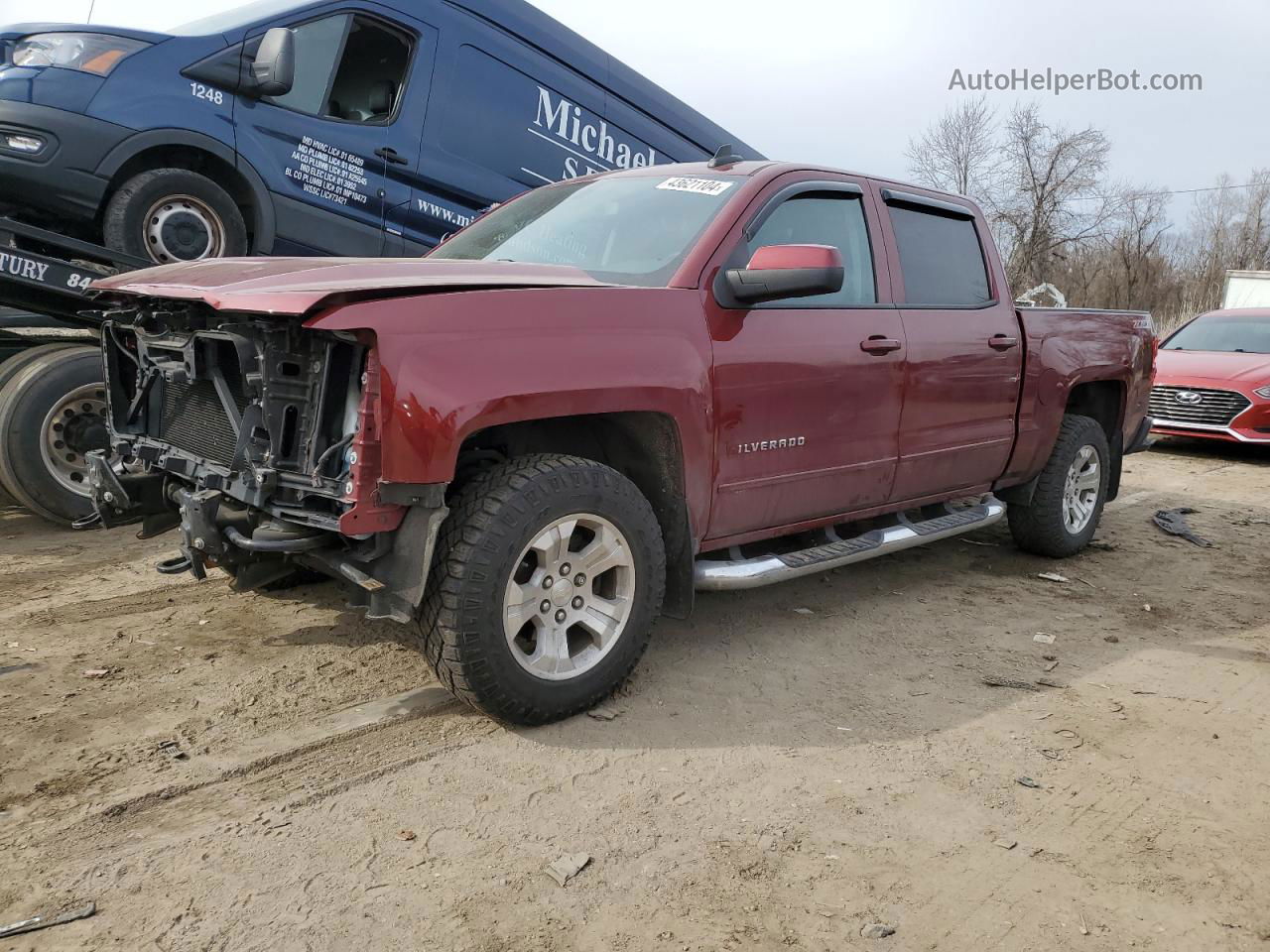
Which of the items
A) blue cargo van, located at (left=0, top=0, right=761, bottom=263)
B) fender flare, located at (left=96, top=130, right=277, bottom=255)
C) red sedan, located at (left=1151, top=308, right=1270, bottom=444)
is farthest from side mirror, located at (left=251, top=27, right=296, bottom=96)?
red sedan, located at (left=1151, top=308, right=1270, bottom=444)

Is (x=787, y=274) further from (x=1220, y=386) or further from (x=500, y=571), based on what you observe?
(x=1220, y=386)

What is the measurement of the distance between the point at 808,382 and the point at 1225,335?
9.96 m

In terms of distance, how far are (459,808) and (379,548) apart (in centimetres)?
78

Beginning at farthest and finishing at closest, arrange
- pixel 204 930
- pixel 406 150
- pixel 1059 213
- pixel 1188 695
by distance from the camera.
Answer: pixel 1059 213
pixel 406 150
pixel 1188 695
pixel 204 930

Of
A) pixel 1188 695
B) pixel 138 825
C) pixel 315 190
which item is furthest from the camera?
pixel 315 190

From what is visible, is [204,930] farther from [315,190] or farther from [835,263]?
[315,190]

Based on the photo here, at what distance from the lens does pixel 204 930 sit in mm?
2129

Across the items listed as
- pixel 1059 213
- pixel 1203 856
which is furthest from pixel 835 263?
pixel 1059 213

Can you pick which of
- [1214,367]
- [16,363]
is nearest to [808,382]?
[16,363]

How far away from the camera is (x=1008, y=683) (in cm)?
373

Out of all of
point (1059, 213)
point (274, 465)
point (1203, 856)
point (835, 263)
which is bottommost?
point (1203, 856)

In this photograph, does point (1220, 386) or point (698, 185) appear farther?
point (1220, 386)

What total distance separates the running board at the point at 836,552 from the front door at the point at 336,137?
3577mm

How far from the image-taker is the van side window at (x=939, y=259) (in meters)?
→ 4.44
